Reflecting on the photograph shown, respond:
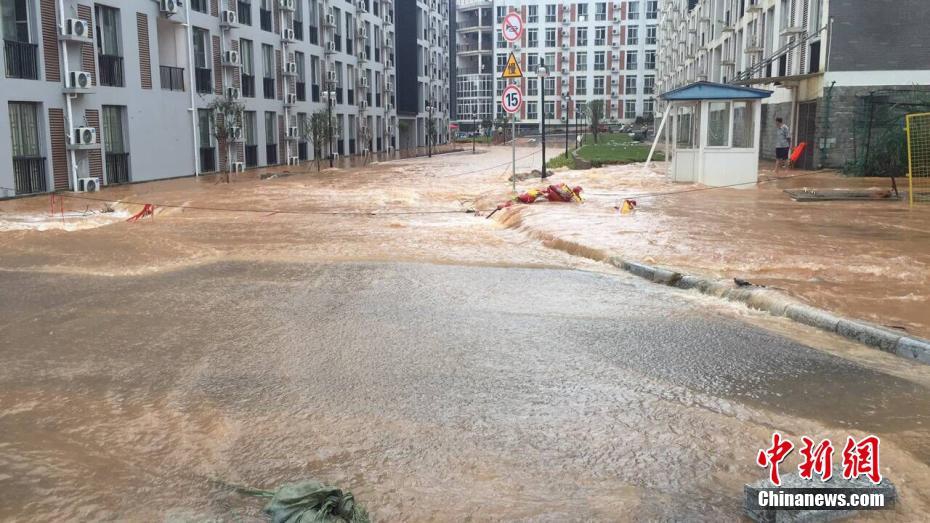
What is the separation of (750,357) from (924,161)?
19.4 metres

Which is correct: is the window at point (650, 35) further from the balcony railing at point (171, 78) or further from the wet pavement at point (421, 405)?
the wet pavement at point (421, 405)

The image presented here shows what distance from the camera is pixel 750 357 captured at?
655cm

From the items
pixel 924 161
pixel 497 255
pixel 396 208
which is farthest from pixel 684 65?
pixel 497 255

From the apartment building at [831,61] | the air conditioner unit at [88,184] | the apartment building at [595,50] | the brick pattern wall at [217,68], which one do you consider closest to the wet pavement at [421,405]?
the air conditioner unit at [88,184]

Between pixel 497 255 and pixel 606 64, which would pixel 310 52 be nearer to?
pixel 497 255

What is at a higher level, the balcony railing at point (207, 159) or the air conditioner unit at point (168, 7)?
the air conditioner unit at point (168, 7)

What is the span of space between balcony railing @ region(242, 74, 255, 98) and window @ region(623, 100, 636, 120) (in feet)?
262

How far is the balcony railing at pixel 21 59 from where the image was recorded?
21719mm

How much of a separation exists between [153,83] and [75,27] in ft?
16.9

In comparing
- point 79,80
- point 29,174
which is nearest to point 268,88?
point 79,80

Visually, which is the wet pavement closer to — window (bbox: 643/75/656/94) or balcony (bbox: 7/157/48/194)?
balcony (bbox: 7/157/48/194)

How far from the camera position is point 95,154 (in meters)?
25.1

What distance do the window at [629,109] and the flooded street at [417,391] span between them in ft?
332

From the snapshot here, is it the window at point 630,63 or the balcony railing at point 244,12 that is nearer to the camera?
the balcony railing at point 244,12
